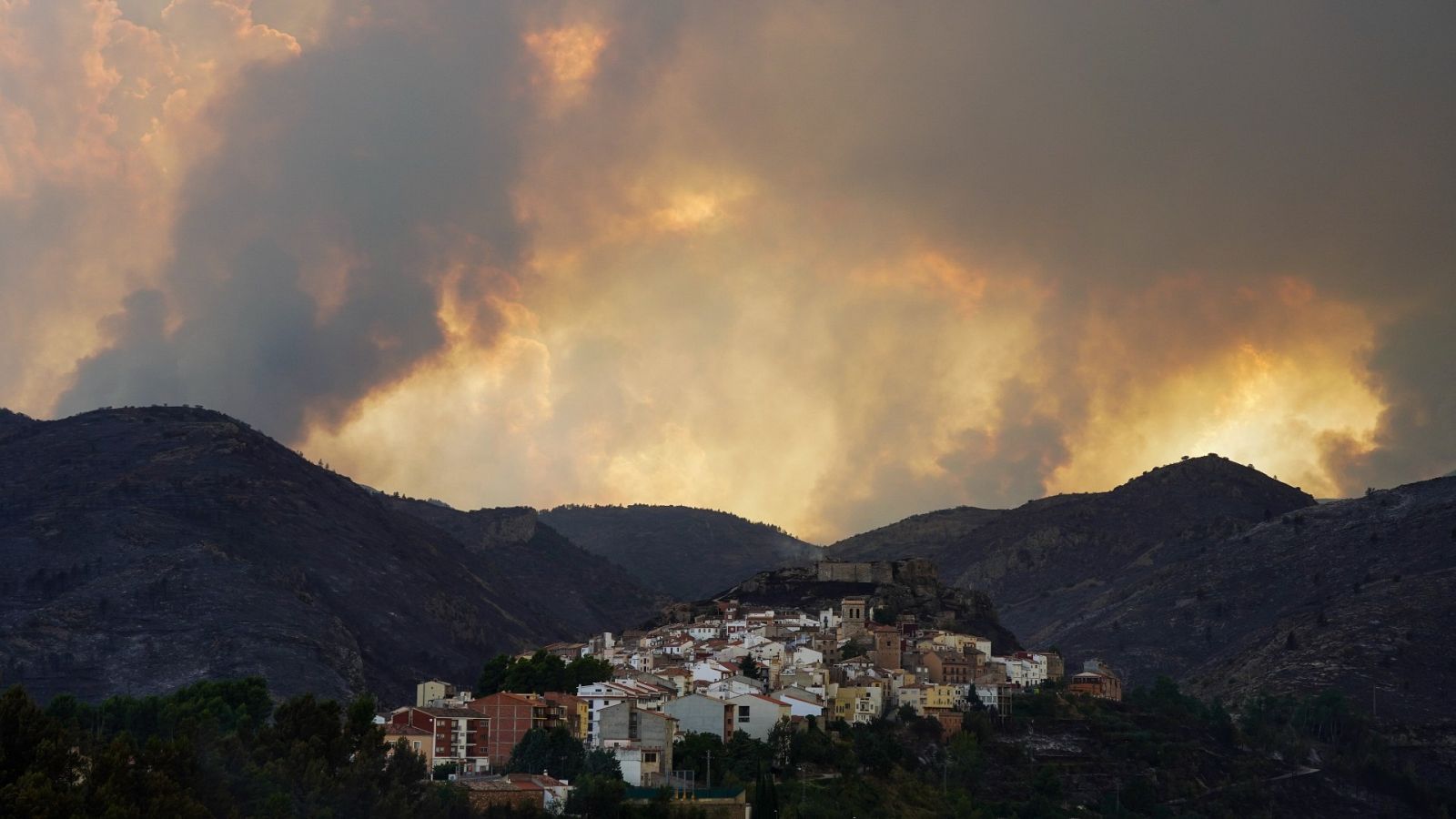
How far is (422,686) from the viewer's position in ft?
360

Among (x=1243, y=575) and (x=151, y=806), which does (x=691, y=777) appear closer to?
(x=151, y=806)

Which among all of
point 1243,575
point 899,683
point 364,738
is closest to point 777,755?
point 899,683

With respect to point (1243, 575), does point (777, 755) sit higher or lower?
lower

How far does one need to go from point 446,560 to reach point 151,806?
5654 inches

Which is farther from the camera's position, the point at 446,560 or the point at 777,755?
the point at 446,560

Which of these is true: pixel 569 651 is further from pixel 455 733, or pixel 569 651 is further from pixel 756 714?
pixel 455 733

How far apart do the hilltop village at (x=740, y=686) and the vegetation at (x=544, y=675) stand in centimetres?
68

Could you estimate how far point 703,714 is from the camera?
293ft

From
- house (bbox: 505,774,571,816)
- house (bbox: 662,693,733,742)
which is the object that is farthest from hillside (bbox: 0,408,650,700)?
house (bbox: 505,774,571,816)

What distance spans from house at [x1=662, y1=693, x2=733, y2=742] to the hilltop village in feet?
0.23

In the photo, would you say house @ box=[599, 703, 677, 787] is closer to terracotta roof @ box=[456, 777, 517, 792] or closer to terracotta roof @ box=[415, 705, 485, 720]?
terracotta roof @ box=[415, 705, 485, 720]

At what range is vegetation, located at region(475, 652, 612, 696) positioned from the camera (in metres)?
98.1

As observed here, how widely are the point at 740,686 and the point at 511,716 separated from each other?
1356cm

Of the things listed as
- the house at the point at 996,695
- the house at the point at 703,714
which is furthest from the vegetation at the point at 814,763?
the house at the point at 703,714
